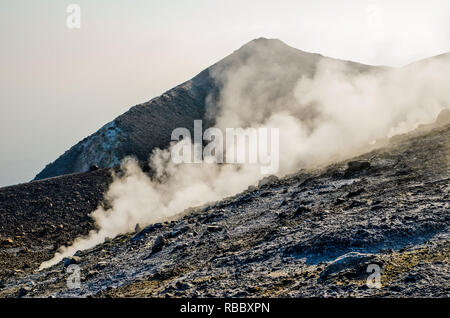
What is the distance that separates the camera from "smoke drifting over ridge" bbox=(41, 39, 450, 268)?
32906 millimetres

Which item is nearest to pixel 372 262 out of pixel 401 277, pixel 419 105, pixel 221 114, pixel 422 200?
pixel 401 277

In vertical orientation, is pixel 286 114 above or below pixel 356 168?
above

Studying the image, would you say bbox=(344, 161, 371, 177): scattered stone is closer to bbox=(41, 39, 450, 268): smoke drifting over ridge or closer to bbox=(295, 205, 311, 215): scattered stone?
bbox=(295, 205, 311, 215): scattered stone

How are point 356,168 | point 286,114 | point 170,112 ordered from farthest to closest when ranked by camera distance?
point 170,112 < point 286,114 < point 356,168

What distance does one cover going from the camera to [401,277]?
9289 mm

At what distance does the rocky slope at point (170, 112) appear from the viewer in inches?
1871

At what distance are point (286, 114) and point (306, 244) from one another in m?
42.2

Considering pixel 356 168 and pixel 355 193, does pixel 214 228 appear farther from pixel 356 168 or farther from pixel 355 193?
pixel 356 168

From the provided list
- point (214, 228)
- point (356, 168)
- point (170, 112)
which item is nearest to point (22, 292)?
point (214, 228)

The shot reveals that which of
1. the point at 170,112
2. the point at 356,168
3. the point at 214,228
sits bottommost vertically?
the point at 214,228

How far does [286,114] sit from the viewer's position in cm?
5359

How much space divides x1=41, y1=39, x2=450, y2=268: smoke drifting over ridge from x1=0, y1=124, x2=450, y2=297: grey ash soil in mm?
7363

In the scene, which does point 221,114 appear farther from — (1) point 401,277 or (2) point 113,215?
(1) point 401,277
